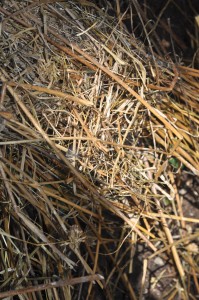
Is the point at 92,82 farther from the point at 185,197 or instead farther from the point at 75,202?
the point at 185,197

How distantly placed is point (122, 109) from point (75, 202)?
30 centimetres

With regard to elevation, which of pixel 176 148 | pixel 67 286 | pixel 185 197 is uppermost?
pixel 176 148

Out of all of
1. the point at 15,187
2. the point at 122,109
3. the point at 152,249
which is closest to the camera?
the point at 15,187

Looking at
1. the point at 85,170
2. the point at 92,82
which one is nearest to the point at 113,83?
the point at 92,82

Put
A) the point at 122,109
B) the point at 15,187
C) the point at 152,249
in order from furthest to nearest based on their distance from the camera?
1. the point at 152,249
2. the point at 122,109
3. the point at 15,187

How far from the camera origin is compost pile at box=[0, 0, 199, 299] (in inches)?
61.4

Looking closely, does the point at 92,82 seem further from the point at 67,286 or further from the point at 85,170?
the point at 67,286

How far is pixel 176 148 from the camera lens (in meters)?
1.73

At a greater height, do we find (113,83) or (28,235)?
(113,83)

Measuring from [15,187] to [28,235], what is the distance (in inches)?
6.7

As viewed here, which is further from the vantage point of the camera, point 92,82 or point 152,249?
point 152,249

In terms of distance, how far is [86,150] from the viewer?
1.62 meters

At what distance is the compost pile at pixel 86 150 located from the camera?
156 centimetres

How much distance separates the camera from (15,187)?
155 centimetres
